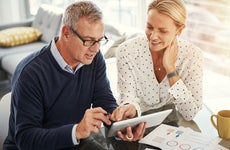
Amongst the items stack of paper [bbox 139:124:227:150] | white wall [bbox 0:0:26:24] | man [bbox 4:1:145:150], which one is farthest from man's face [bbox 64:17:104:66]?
white wall [bbox 0:0:26:24]

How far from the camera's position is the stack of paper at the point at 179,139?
1.22 m

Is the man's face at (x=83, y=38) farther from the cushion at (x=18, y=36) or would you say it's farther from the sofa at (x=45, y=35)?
the cushion at (x=18, y=36)

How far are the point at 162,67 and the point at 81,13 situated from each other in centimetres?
57

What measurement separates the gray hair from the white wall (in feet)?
13.0

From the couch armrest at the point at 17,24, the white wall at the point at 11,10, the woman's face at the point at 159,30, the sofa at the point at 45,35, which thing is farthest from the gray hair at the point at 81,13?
the white wall at the point at 11,10

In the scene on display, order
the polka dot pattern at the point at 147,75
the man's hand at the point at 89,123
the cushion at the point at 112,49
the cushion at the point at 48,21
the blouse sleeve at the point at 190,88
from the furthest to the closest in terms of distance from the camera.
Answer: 1. the cushion at the point at 48,21
2. the cushion at the point at 112,49
3. the polka dot pattern at the point at 147,75
4. the blouse sleeve at the point at 190,88
5. the man's hand at the point at 89,123

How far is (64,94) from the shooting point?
1.47m

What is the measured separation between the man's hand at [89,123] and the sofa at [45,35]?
65.2 inches

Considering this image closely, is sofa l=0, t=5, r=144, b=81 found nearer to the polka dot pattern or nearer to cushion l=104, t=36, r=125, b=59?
cushion l=104, t=36, r=125, b=59

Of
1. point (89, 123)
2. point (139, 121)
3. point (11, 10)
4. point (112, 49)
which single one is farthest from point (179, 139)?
point (11, 10)

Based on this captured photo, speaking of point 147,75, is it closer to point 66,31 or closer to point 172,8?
point 172,8

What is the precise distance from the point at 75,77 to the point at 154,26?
413 millimetres

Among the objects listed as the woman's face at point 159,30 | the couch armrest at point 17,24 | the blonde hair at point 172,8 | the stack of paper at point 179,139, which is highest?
the blonde hair at point 172,8

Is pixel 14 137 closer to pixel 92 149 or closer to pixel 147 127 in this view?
pixel 92 149
